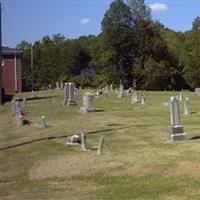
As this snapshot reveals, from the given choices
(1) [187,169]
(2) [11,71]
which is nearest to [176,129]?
(1) [187,169]

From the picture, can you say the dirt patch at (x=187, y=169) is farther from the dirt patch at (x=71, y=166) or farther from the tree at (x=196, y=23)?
the tree at (x=196, y=23)

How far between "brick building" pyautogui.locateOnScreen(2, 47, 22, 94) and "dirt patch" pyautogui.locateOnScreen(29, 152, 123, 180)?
2465 inches

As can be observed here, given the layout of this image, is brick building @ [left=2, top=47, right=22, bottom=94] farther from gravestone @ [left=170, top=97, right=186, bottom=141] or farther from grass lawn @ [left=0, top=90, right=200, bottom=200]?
gravestone @ [left=170, top=97, right=186, bottom=141]

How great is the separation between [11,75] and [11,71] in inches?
25.8

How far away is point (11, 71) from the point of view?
76.6 meters

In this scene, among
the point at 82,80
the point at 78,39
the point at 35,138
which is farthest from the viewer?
the point at 78,39

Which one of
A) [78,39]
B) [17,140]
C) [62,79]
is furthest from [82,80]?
[17,140]

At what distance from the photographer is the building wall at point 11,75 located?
7569 cm

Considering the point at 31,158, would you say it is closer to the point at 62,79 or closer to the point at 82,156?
the point at 82,156

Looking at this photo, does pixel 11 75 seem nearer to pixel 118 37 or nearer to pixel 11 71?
pixel 11 71

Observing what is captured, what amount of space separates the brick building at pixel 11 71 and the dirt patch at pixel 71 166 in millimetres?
62616

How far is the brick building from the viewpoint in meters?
75.8

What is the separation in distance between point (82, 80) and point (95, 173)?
94.6 m

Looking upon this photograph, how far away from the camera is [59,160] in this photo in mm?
13523
